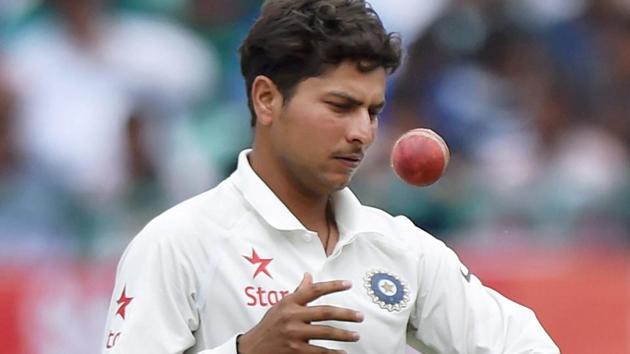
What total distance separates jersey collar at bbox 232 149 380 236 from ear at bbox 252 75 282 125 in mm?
149

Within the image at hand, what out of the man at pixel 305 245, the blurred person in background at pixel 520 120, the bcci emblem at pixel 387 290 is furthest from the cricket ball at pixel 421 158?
the blurred person in background at pixel 520 120

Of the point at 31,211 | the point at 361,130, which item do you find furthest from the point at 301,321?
the point at 31,211

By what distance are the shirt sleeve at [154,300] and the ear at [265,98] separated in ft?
1.50

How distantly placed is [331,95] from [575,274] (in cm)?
304

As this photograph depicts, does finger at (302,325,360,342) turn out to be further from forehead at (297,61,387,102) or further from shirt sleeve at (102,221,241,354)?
forehead at (297,61,387,102)

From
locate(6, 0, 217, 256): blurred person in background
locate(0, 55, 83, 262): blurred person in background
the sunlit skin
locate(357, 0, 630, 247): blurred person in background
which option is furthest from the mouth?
locate(6, 0, 217, 256): blurred person in background

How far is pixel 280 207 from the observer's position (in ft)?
13.4

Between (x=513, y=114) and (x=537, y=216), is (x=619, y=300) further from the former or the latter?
(x=513, y=114)

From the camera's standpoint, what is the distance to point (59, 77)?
319 inches

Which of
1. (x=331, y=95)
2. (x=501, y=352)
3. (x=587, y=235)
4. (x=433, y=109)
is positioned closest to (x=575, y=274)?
(x=587, y=235)

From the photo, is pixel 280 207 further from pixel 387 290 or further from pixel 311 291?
pixel 311 291

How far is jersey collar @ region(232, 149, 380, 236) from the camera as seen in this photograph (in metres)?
4.07

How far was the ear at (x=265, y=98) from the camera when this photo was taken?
Result: 411 cm

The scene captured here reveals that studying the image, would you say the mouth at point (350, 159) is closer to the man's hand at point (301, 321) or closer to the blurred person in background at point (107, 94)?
the man's hand at point (301, 321)
